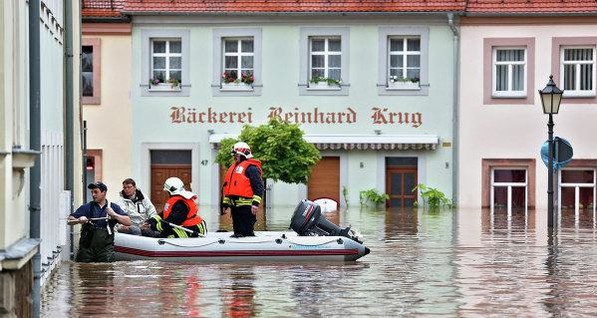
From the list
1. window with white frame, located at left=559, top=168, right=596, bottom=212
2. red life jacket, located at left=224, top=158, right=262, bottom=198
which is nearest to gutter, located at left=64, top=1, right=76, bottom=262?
red life jacket, located at left=224, top=158, right=262, bottom=198

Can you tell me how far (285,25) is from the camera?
52062 mm

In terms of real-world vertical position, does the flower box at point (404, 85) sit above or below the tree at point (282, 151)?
above

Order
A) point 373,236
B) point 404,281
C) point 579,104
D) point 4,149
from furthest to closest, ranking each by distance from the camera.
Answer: point 579,104 < point 373,236 < point 404,281 < point 4,149

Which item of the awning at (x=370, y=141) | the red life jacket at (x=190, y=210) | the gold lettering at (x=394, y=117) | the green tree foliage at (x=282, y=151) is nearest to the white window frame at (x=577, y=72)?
the awning at (x=370, y=141)

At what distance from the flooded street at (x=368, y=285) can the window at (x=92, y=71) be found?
23.6 metres

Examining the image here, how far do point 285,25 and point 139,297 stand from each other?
114 ft

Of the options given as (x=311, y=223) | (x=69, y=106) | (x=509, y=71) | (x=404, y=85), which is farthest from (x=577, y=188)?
(x=69, y=106)

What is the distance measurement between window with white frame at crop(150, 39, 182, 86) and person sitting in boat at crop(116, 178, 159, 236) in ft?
91.4

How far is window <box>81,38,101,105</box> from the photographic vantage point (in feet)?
171

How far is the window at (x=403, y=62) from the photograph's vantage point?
51844 millimetres

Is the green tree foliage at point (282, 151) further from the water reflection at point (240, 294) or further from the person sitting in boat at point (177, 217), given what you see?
the water reflection at point (240, 294)

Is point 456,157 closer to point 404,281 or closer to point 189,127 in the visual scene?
point 189,127

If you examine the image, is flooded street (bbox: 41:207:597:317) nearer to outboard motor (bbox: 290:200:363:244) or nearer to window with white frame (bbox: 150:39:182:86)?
outboard motor (bbox: 290:200:363:244)

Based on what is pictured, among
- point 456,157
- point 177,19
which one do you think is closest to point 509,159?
point 456,157
